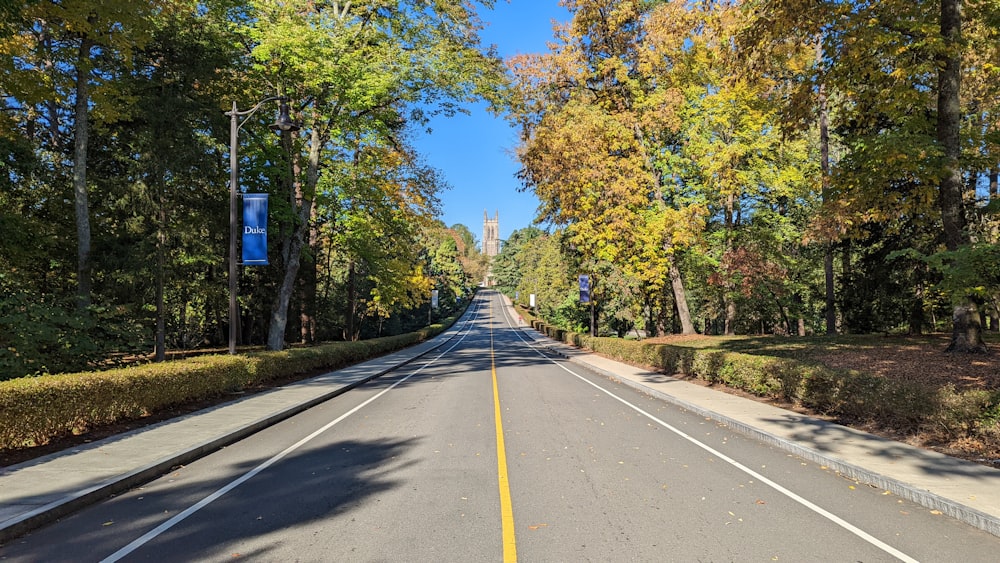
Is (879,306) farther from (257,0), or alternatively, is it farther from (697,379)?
(257,0)

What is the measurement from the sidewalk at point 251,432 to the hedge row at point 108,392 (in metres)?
0.78

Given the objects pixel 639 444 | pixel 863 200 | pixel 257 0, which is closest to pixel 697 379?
pixel 863 200

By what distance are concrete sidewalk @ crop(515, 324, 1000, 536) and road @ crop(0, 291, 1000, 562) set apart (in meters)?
0.18

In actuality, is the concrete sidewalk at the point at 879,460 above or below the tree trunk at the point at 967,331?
below

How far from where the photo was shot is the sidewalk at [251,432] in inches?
189

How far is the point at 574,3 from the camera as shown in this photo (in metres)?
24.4

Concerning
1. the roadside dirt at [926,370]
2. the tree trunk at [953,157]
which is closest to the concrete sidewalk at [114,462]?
the roadside dirt at [926,370]

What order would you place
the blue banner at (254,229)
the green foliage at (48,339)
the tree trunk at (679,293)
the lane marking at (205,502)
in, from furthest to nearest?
the tree trunk at (679,293) < the blue banner at (254,229) < the green foliage at (48,339) < the lane marking at (205,502)

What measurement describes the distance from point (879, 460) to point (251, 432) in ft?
31.8

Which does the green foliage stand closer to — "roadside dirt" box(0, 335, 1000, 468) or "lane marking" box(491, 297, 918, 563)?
"roadside dirt" box(0, 335, 1000, 468)

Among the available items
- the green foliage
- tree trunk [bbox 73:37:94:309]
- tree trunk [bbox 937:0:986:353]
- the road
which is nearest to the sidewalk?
the road

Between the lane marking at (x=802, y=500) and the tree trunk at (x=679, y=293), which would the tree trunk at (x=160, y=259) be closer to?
the lane marking at (x=802, y=500)

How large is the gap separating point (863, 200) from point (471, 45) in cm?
1538

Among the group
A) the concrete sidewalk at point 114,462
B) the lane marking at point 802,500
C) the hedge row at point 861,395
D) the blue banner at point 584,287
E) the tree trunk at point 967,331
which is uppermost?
the blue banner at point 584,287
